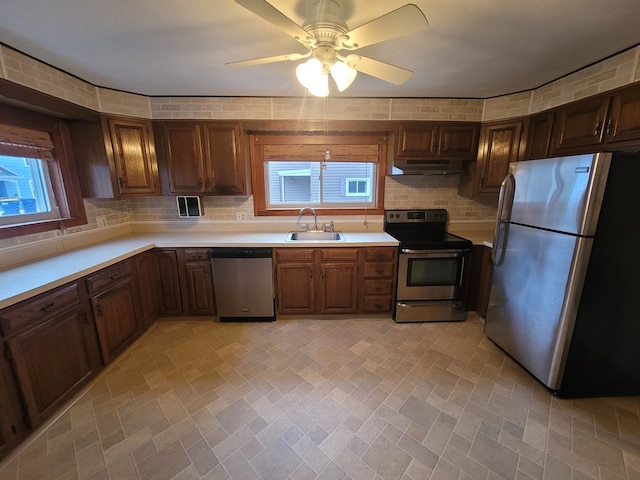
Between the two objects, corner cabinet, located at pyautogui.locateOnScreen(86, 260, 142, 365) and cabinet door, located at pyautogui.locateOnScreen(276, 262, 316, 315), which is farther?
cabinet door, located at pyautogui.locateOnScreen(276, 262, 316, 315)

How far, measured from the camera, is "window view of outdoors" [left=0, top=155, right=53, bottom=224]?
2.05 meters

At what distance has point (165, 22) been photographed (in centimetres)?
154

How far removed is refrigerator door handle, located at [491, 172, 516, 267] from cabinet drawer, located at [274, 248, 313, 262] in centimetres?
175

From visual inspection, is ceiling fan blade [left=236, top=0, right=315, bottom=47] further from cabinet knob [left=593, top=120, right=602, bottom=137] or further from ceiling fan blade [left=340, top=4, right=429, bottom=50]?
cabinet knob [left=593, top=120, right=602, bottom=137]

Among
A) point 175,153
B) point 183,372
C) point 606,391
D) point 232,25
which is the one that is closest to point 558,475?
point 606,391

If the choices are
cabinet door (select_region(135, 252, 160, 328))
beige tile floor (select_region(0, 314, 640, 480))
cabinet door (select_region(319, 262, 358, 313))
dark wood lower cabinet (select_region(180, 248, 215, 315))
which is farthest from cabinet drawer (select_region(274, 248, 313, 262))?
cabinet door (select_region(135, 252, 160, 328))

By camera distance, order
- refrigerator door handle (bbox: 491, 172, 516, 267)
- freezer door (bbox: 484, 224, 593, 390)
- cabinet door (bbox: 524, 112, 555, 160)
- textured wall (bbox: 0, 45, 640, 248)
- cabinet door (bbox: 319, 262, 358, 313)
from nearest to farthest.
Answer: freezer door (bbox: 484, 224, 593, 390) → textured wall (bbox: 0, 45, 640, 248) → refrigerator door handle (bbox: 491, 172, 516, 267) → cabinet door (bbox: 524, 112, 555, 160) → cabinet door (bbox: 319, 262, 358, 313)

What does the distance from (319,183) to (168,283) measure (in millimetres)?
2053

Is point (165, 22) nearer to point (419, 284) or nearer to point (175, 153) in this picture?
point (175, 153)

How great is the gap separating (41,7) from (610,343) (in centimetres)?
406

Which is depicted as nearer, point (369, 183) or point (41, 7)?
point (41, 7)

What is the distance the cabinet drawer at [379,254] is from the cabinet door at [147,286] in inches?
88.1

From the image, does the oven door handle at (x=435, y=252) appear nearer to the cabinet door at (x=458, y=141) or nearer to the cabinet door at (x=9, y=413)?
the cabinet door at (x=458, y=141)

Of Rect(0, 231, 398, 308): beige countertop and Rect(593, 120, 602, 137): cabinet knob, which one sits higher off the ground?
Rect(593, 120, 602, 137): cabinet knob
